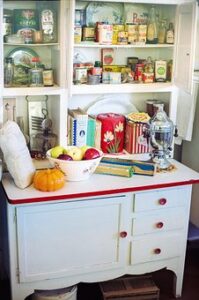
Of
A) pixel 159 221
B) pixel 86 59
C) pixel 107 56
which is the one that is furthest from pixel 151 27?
pixel 159 221

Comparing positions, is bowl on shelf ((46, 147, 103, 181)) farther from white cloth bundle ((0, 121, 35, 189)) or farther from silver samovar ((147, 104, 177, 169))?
silver samovar ((147, 104, 177, 169))

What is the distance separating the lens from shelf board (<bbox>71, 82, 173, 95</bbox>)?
2379mm

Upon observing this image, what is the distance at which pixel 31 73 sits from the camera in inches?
90.7

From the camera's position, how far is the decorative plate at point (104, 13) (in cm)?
242

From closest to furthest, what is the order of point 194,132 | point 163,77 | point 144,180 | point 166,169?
1. point 144,180
2. point 166,169
3. point 163,77
4. point 194,132

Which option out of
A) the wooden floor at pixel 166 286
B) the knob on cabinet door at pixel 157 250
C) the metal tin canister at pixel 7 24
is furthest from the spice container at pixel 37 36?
the wooden floor at pixel 166 286

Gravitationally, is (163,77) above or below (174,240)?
above

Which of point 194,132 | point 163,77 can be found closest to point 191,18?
point 163,77

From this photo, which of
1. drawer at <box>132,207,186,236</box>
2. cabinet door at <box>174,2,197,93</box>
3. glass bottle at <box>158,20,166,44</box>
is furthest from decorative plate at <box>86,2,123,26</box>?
drawer at <box>132,207,186,236</box>

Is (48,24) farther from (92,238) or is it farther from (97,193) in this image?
(92,238)

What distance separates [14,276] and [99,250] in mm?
449

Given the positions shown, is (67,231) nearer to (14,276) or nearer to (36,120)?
(14,276)

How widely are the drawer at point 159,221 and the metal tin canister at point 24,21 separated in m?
1.13

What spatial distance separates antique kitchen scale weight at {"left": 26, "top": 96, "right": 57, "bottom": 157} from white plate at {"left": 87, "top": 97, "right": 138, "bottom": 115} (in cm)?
30
